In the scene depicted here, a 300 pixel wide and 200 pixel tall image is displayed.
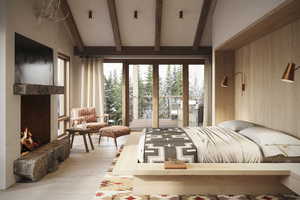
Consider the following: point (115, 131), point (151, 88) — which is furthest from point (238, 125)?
point (151, 88)

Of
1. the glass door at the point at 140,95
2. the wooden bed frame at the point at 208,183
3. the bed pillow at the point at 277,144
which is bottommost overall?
the wooden bed frame at the point at 208,183

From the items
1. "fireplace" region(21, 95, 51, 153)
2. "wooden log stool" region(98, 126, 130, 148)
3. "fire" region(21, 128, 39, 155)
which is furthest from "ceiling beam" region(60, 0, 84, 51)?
"fire" region(21, 128, 39, 155)

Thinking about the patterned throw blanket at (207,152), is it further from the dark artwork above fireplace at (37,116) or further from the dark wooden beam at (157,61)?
the dark wooden beam at (157,61)

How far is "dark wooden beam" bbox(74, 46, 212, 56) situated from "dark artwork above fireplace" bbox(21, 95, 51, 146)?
2.73m

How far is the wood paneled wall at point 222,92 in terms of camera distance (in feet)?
17.5

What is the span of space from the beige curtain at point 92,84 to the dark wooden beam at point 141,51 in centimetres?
23

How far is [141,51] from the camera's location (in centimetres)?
702

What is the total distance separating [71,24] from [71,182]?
3.89m

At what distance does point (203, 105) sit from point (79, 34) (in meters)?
3.72

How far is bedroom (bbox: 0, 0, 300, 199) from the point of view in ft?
9.48

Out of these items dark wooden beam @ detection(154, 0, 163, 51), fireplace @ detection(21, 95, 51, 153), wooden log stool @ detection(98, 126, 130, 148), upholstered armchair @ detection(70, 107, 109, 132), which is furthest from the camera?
upholstered armchair @ detection(70, 107, 109, 132)

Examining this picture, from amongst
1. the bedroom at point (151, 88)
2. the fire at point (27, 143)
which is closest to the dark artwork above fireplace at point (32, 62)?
the bedroom at point (151, 88)

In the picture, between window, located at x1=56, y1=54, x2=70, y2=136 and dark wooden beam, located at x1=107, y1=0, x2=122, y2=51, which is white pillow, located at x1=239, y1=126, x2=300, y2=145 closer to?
dark wooden beam, located at x1=107, y1=0, x2=122, y2=51

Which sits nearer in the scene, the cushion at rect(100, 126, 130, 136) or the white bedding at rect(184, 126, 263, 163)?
the white bedding at rect(184, 126, 263, 163)
